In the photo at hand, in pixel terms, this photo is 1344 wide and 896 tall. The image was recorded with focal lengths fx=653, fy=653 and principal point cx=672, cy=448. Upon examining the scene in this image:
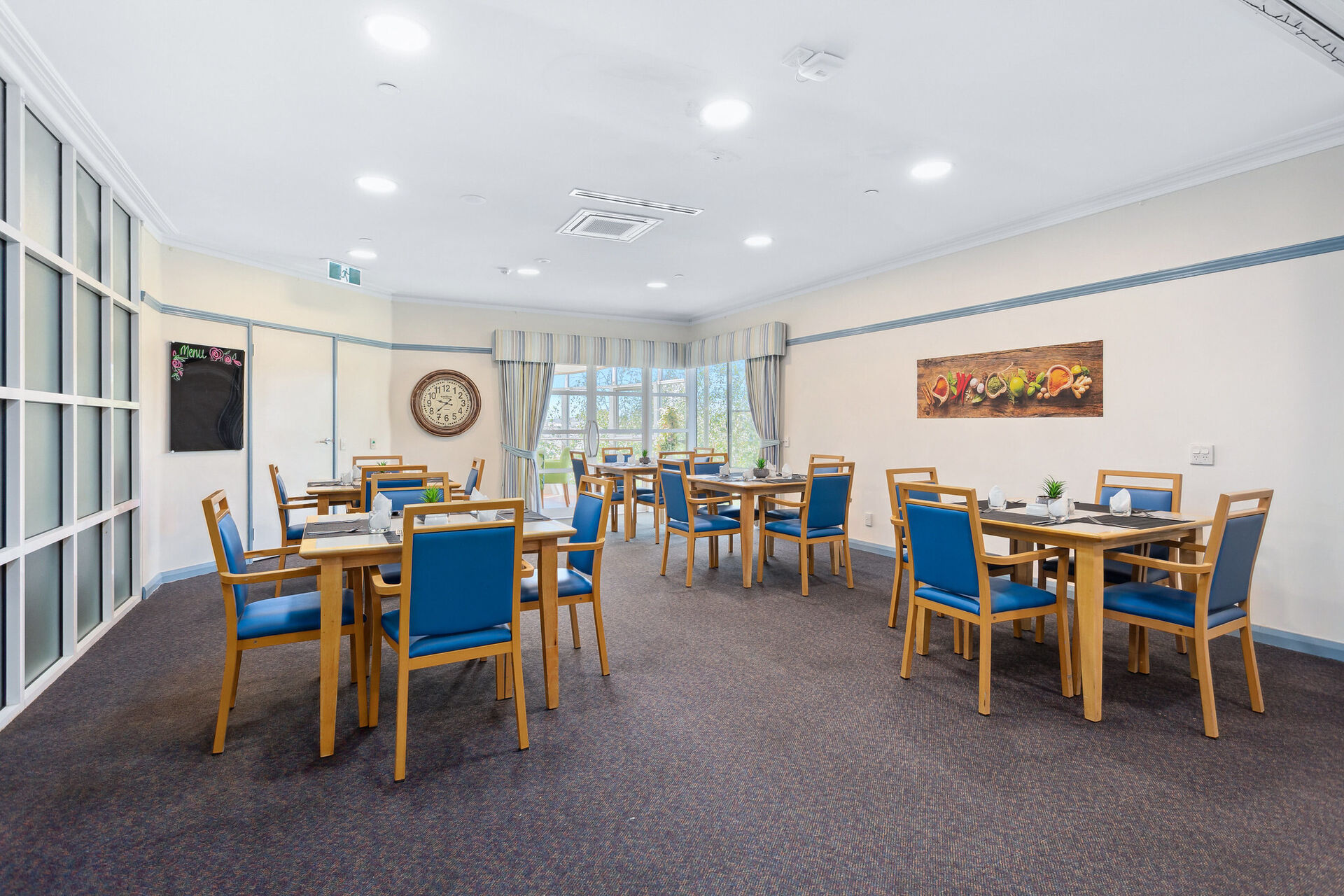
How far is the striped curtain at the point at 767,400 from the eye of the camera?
7371 mm

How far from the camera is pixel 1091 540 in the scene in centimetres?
267

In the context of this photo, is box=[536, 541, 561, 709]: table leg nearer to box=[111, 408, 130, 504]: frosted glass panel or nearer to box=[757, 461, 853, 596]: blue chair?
box=[757, 461, 853, 596]: blue chair

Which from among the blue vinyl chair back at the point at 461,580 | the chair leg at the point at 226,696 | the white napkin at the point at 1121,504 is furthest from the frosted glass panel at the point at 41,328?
the white napkin at the point at 1121,504

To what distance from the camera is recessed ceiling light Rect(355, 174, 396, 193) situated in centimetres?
407

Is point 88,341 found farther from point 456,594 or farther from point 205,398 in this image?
point 456,594

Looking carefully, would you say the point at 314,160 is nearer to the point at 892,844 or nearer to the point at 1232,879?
the point at 892,844

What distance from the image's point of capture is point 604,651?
309cm

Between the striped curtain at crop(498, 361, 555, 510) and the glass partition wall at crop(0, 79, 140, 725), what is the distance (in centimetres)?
401

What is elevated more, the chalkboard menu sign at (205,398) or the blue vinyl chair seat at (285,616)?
the chalkboard menu sign at (205,398)

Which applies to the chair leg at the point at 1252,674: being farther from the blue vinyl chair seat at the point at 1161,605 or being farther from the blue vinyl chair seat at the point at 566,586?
the blue vinyl chair seat at the point at 566,586

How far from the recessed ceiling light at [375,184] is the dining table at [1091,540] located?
397cm

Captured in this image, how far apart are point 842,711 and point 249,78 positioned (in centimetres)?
382

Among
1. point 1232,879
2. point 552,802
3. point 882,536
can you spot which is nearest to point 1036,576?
point 882,536

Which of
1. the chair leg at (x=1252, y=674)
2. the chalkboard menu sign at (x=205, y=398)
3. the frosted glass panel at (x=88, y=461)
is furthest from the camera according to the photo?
the chalkboard menu sign at (x=205, y=398)
